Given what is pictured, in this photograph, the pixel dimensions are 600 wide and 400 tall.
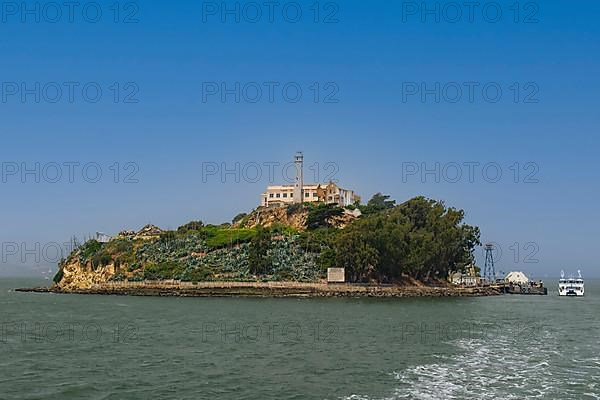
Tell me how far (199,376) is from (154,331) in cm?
2087

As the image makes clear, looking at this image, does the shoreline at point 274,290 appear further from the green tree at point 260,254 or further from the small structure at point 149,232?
the small structure at point 149,232

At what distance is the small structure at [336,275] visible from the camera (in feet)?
356

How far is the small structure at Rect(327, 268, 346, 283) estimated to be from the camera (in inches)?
4277

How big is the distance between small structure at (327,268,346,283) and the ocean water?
40.7 meters

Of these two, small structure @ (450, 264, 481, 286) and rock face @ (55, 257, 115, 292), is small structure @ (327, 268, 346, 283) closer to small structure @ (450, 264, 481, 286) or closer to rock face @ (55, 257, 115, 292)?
small structure @ (450, 264, 481, 286)

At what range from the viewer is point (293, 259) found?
389ft

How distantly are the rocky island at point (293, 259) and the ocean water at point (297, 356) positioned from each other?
3995 centimetres

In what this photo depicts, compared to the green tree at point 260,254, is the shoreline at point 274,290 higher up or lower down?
lower down

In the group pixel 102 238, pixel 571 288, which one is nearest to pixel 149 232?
pixel 102 238

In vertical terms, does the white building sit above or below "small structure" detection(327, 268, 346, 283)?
above

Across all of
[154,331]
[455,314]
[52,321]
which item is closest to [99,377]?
[154,331]

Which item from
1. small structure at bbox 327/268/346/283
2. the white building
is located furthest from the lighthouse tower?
small structure at bbox 327/268/346/283

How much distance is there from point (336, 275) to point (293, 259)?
40.3ft

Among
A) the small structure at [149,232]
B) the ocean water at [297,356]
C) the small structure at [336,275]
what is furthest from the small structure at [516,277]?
the ocean water at [297,356]
